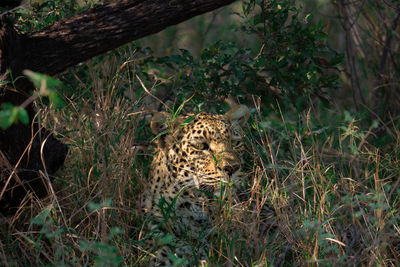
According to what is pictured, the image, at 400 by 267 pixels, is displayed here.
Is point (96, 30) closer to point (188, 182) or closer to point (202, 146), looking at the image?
point (202, 146)

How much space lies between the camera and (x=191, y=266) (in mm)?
3627

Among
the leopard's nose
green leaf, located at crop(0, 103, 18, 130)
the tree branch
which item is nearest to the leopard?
the leopard's nose

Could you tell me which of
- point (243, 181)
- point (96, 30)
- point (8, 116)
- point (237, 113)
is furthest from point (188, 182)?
point (8, 116)

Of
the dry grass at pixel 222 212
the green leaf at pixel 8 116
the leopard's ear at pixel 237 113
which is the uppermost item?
the green leaf at pixel 8 116

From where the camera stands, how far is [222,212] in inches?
151

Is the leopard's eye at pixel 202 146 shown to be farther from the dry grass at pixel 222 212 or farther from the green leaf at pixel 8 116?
the green leaf at pixel 8 116

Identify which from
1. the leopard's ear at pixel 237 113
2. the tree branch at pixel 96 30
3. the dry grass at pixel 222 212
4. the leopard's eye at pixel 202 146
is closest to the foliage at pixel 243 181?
the dry grass at pixel 222 212

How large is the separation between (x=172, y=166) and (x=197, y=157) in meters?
0.19

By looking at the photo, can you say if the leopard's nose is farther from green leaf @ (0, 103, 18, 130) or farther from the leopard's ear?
green leaf @ (0, 103, 18, 130)

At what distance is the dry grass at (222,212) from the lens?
331 centimetres

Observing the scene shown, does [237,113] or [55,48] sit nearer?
[55,48]

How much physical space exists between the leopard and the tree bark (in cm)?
71

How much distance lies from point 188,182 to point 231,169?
0.31 metres

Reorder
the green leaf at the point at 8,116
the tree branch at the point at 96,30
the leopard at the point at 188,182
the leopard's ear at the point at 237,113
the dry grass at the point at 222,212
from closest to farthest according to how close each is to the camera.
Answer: the green leaf at the point at 8,116
the dry grass at the point at 222,212
the leopard at the point at 188,182
the tree branch at the point at 96,30
the leopard's ear at the point at 237,113
